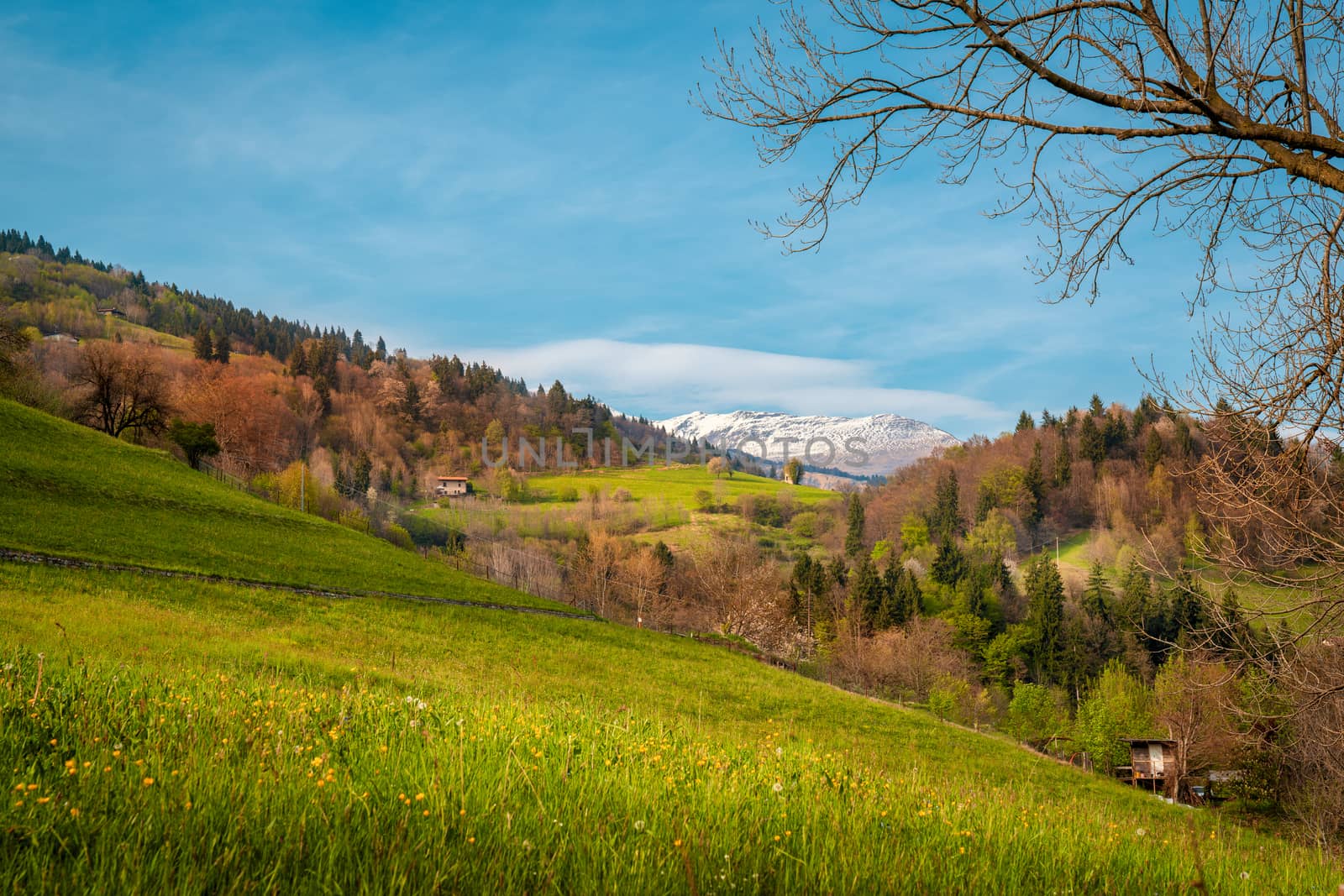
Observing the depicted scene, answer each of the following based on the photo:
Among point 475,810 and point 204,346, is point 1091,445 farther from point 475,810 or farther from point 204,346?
point 204,346

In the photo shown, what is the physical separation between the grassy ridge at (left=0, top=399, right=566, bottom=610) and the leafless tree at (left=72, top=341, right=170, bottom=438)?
766 inches

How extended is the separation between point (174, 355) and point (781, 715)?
148 metres

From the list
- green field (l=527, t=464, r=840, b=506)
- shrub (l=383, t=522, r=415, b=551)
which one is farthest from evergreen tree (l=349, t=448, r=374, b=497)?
green field (l=527, t=464, r=840, b=506)

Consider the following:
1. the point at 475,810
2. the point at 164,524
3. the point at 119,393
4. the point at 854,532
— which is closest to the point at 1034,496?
the point at 854,532

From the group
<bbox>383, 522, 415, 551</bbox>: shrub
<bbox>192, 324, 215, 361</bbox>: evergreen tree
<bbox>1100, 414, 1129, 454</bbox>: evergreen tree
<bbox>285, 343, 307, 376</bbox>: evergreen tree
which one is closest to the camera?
<bbox>383, 522, 415, 551</bbox>: shrub

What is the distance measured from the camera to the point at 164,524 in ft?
110

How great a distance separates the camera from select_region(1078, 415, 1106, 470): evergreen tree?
138 m

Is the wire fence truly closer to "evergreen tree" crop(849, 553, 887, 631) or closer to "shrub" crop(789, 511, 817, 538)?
"evergreen tree" crop(849, 553, 887, 631)

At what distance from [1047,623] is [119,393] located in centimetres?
10402

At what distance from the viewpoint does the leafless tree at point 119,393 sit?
2408 inches

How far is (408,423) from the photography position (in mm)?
163875

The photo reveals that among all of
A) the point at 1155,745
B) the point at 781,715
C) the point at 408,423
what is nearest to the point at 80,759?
the point at 781,715

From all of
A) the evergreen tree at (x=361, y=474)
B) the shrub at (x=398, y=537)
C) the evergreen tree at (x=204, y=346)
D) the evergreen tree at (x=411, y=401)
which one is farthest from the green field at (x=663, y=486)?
the evergreen tree at (x=204, y=346)

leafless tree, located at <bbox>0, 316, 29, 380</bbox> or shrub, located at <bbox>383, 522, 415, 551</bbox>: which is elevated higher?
leafless tree, located at <bbox>0, 316, 29, 380</bbox>
